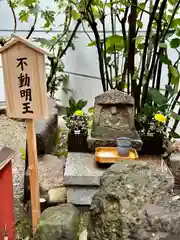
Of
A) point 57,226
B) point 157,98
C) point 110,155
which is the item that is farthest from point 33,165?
point 157,98

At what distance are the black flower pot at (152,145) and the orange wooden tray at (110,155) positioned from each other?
293mm

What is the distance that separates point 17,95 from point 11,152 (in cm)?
35

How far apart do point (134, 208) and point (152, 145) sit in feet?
5.27

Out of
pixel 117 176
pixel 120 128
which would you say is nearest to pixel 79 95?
pixel 120 128

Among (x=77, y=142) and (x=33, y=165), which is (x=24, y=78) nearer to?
(x=33, y=165)

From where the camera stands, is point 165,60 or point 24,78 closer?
point 24,78

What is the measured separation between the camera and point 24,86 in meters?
1.92

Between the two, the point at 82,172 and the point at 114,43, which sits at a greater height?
the point at 114,43

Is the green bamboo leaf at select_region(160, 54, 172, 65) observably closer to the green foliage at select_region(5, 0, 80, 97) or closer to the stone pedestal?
the stone pedestal

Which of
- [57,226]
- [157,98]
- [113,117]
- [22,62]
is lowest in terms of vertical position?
[57,226]

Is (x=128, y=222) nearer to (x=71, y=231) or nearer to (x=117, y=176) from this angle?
(x=117, y=176)

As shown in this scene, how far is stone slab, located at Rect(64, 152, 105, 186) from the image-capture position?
2.50m

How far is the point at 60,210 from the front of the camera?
2.13 metres

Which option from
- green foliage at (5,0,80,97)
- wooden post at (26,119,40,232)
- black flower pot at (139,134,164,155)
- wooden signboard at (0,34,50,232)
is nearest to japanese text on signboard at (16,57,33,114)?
wooden signboard at (0,34,50,232)
